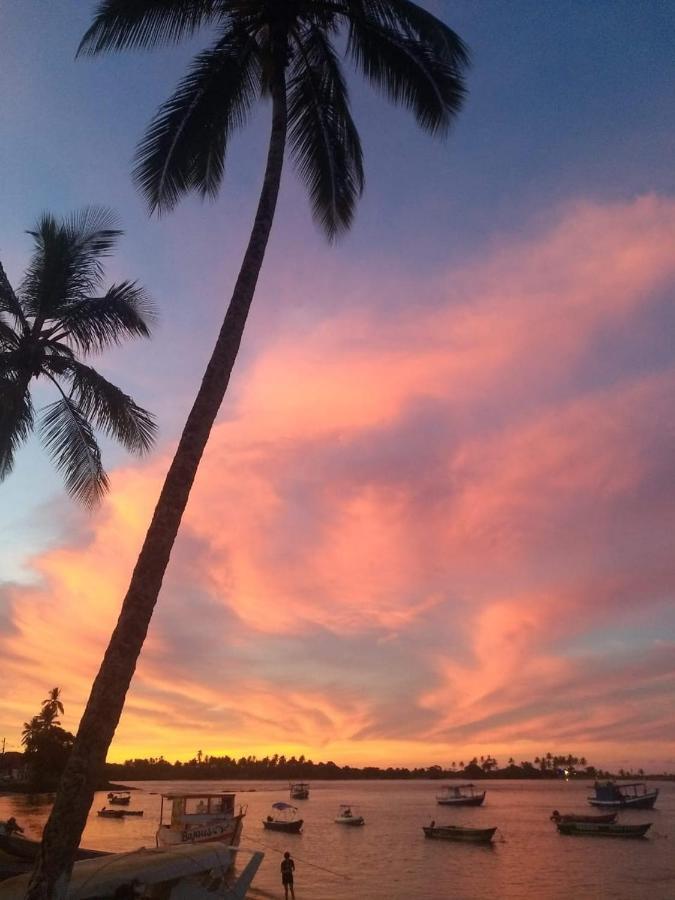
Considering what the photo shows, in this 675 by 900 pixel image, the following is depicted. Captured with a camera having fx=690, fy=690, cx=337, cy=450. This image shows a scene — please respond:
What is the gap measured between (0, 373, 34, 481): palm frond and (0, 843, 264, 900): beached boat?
29.2ft

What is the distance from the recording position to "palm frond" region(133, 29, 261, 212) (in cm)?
1348

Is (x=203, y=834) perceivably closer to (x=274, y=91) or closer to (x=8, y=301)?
(x=8, y=301)

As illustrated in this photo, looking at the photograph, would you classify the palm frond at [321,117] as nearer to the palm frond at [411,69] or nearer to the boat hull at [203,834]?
the palm frond at [411,69]

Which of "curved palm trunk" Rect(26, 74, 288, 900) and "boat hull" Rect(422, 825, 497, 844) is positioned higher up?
"boat hull" Rect(422, 825, 497, 844)

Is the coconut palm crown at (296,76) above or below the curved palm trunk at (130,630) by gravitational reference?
above

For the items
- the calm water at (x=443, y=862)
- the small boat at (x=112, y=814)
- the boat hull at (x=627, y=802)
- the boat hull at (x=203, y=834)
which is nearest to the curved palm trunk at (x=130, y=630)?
the boat hull at (x=203, y=834)

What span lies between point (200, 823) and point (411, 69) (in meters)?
36.9

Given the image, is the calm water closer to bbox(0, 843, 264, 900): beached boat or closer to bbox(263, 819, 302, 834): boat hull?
bbox(263, 819, 302, 834): boat hull

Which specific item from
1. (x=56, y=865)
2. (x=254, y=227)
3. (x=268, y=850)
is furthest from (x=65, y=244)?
(x=268, y=850)

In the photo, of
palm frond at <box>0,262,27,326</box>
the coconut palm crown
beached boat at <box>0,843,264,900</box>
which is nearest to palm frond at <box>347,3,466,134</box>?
the coconut palm crown

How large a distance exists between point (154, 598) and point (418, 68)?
39.1 ft

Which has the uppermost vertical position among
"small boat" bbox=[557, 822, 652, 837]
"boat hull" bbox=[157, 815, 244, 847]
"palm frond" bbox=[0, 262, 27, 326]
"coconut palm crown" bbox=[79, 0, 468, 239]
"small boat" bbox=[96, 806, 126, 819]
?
"coconut palm crown" bbox=[79, 0, 468, 239]

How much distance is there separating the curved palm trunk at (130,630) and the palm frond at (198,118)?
361 cm

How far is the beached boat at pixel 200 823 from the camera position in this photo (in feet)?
117
